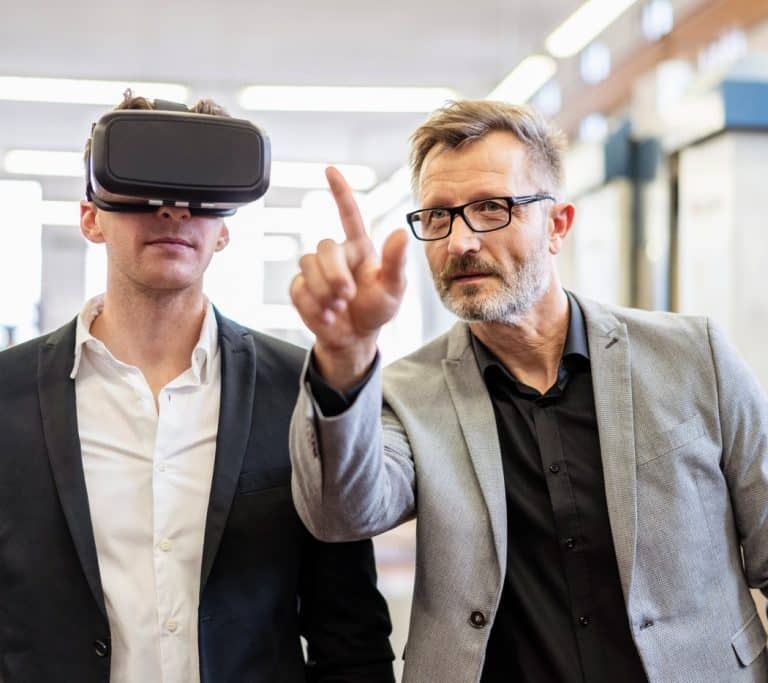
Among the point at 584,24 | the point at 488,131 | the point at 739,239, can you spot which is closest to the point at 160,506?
the point at 488,131

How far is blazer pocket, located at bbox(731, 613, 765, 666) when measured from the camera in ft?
5.57

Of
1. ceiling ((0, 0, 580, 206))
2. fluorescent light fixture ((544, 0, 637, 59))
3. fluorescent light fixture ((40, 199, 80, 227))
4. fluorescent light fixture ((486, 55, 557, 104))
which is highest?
ceiling ((0, 0, 580, 206))

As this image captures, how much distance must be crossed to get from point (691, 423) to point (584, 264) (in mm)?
5793

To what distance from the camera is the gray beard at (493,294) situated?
1.78m

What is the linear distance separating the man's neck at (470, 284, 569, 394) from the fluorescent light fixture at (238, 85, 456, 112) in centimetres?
684

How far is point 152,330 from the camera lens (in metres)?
1.69

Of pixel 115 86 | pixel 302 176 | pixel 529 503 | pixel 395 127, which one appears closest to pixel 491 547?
pixel 529 503

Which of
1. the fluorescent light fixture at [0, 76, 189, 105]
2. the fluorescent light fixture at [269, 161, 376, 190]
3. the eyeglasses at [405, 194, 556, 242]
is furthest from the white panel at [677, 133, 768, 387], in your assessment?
the fluorescent light fixture at [269, 161, 376, 190]

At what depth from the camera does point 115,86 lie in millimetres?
8242

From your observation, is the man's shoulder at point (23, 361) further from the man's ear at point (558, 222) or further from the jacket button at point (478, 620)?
the man's ear at point (558, 222)

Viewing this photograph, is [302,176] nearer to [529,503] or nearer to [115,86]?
[115,86]

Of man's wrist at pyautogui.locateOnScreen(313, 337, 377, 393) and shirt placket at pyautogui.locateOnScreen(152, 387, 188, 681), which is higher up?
man's wrist at pyautogui.locateOnScreen(313, 337, 377, 393)

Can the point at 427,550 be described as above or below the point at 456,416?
below

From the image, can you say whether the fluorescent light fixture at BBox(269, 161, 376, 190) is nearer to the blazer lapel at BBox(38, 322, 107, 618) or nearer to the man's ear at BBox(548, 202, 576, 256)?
the man's ear at BBox(548, 202, 576, 256)
